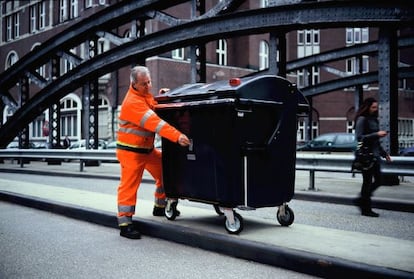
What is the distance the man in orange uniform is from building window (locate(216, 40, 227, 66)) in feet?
120

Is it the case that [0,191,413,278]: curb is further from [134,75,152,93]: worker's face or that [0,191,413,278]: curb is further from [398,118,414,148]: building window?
[398,118,414,148]: building window

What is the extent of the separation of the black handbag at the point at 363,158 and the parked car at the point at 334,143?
1543 centimetres

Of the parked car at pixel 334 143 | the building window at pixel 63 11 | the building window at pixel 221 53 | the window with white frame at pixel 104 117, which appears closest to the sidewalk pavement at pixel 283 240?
the parked car at pixel 334 143

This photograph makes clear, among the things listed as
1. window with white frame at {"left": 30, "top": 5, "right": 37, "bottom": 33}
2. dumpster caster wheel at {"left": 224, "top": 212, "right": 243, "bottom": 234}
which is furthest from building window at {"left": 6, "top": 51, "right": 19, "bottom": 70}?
dumpster caster wheel at {"left": 224, "top": 212, "right": 243, "bottom": 234}

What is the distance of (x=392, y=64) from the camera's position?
33.6ft

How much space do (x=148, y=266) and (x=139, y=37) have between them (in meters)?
12.1

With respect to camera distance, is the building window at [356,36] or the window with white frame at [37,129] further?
the window with white frame at [37,129]

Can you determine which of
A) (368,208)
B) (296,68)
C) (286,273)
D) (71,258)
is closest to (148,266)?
(71,258)

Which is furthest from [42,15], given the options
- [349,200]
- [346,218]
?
[346,218]

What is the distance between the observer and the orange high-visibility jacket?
5375 mm

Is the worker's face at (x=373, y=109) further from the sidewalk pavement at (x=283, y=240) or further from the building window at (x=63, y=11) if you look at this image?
the building window at (x=63, y=11)

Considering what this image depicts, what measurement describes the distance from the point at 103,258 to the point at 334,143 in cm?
1953

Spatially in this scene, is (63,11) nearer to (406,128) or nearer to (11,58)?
(11,58)

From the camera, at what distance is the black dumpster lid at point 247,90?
5.17 metres
